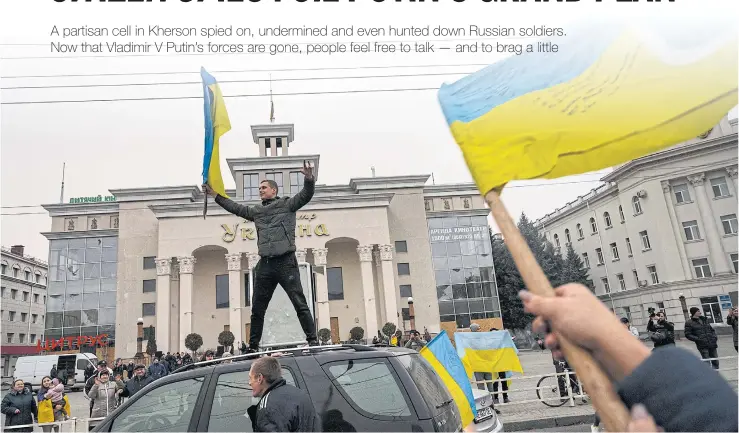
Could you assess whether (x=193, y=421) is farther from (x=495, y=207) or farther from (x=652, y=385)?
(x=652, y=385)

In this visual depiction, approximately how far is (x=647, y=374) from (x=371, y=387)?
293 centimetres

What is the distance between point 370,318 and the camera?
37438 millimetres

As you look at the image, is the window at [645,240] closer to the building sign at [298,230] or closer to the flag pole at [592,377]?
the building sign at [298,230]

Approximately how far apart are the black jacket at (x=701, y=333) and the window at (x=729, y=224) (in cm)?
3325

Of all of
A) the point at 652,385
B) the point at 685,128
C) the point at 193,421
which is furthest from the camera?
the point at 193,421

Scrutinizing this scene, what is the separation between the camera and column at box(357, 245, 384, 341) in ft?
122

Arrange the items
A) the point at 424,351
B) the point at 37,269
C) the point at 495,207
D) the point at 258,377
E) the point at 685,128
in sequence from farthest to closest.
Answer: the point at 37,269 → the point at 424,351 → the point at 258,377 → the point at 685,128 → the point at 495,207

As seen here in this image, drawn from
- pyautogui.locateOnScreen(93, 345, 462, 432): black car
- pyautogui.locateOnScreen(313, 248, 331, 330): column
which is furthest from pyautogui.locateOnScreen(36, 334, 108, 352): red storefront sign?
pyautogui.locateOnScreen(93, 345, 462, 432): black car

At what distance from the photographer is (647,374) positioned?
3.44 ft

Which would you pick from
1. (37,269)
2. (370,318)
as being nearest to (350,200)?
(370,318)

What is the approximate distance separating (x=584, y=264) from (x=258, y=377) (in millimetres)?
57721

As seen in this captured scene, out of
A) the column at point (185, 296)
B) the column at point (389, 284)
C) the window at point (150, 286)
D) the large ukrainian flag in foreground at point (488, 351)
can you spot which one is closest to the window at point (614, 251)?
the column at point (389, 284)

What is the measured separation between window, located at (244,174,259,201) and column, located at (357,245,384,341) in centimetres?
1128

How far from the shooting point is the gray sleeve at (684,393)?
3.29ft
